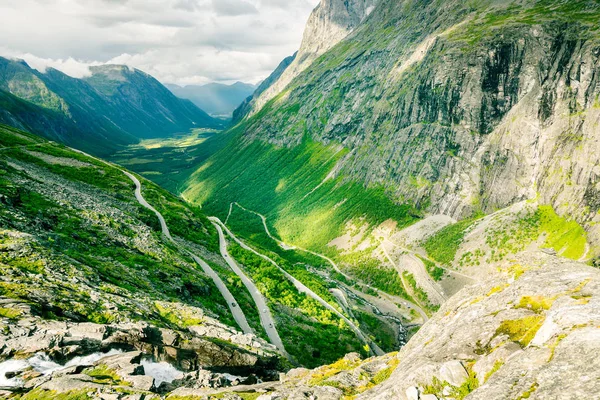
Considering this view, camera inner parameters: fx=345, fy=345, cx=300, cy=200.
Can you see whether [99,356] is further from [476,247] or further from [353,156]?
[353,156]

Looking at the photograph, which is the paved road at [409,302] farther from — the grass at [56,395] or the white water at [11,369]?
the white water at [11,369]

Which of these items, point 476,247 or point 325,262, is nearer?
point 476,247

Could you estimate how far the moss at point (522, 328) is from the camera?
56.1 feet

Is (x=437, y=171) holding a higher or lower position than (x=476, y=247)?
Answer: higher

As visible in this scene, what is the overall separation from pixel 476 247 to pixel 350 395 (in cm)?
10931

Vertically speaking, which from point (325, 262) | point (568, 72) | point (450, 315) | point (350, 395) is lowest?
point (325, 262)

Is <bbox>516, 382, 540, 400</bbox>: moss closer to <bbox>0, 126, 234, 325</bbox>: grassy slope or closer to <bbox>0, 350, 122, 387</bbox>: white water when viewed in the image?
<bbox>0, 350, 122, 387</bbox>: white water

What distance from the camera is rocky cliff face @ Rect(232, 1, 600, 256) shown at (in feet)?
365

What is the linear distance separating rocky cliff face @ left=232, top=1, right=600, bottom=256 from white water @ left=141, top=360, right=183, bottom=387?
108779 mm

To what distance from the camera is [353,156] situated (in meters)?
196

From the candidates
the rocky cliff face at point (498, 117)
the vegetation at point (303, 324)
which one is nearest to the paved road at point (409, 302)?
the rocky cliff face at point (498, 117)

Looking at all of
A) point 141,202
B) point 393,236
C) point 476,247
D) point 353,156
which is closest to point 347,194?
point 353,156

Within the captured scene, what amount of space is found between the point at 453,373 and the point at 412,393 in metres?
2.22

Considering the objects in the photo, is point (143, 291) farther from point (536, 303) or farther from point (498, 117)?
point (498, 117)
